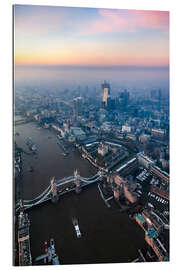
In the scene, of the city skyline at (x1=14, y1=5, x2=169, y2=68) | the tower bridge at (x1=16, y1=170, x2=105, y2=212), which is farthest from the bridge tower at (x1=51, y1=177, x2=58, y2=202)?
the city skyline at (x1=14, y1=5, x2=169, y2=68)

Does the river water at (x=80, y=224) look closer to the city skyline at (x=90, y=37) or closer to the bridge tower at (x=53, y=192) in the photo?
the bridge tower at (x=53, y=192)

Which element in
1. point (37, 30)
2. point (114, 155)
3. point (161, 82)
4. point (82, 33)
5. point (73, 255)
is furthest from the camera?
point (114, 155)

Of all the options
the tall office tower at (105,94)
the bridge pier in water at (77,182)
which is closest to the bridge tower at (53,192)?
the bridge pier in water at (77,182)
